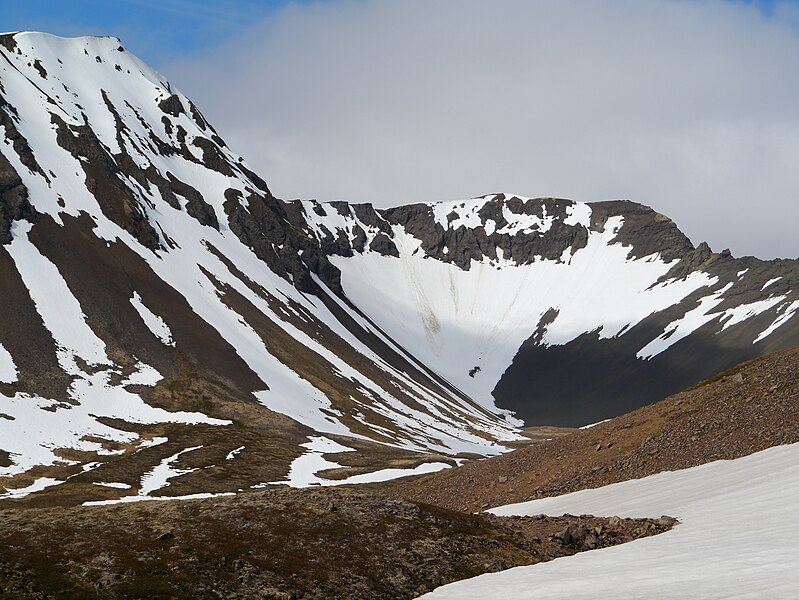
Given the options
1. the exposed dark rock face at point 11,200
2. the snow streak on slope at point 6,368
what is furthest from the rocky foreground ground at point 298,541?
the exposed dark rock face at point 11,200

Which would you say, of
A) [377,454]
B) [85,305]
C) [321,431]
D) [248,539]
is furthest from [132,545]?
[85,305]

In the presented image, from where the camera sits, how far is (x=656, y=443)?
168ft

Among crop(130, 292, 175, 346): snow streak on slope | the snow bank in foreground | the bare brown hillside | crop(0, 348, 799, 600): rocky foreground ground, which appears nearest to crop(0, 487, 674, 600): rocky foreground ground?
crop(0, 348, 799, 600): rocky foreground ground

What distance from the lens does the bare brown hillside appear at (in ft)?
153

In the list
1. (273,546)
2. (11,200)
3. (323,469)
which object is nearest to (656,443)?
(273,546)

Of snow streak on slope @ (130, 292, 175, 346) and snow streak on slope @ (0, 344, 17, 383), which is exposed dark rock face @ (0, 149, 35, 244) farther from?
snow streak on slope @ (0, 344, 17, 383)

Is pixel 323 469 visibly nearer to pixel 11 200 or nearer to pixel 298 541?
pixel 298 541

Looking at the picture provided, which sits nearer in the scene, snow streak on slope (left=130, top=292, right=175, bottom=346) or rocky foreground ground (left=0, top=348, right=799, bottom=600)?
rocky foreground ground (left=0, top=348, right=799, bottom=600)

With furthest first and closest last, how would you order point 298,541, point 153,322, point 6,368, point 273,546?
point 153,322 → point 6,368 → point 298,541 → point 273,546

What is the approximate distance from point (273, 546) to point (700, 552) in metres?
15.7

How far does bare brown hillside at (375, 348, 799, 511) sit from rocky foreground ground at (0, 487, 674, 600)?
1397cm

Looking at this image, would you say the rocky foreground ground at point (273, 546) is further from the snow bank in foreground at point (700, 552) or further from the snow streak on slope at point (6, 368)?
the snow streak on slope at point (6, 368)

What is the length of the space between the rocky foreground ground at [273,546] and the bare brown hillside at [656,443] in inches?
550

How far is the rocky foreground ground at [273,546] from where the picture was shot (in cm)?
2456
